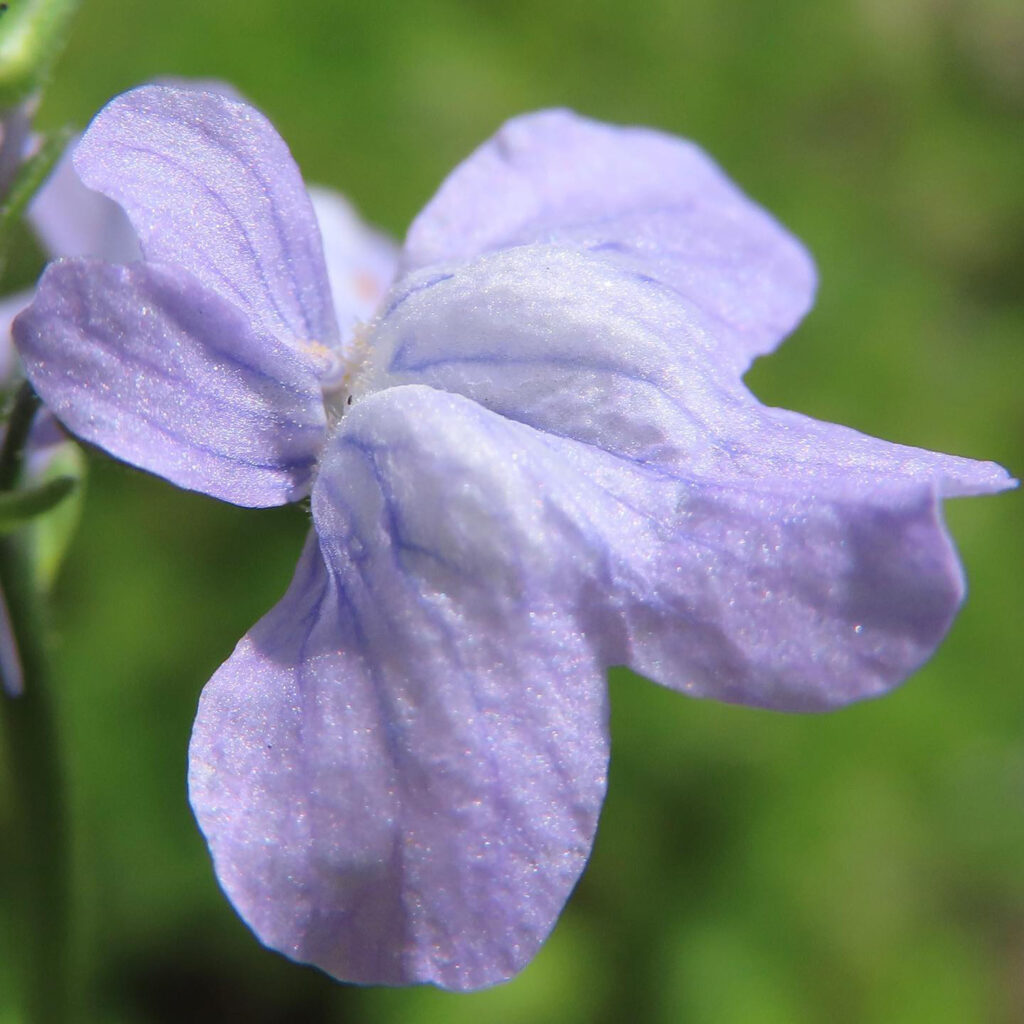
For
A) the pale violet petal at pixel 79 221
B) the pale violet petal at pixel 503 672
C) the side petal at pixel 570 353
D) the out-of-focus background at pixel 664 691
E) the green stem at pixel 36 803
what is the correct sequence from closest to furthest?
the pale violet petal at pixel 503 672 → the side petal at pixel 570 353 → the green stem at pixel 36 803 → the pale violet petal at pixel 79 221 → the out-of-focus background at pixel 664 691

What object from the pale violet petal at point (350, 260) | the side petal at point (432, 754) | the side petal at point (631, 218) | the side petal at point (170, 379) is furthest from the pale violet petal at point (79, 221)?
the side petal at point (432, 754)

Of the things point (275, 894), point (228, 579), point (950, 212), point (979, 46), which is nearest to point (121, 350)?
point (275, 894)

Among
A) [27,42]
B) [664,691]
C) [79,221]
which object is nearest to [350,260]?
[79,221]

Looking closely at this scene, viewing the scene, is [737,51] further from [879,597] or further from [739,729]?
[879,597]

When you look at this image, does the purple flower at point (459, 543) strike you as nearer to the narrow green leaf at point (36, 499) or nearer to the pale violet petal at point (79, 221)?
the narrow green leaf at point (36, 499)

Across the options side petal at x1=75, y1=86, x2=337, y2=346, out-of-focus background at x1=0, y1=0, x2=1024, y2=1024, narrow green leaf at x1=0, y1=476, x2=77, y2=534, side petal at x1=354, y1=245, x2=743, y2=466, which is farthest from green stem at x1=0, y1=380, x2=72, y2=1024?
out-of-focus background at x1=0, y1=0, x2=1024, y2=1024

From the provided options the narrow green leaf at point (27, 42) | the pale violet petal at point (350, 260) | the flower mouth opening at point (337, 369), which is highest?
the narrow green leaf at point (27, 42)

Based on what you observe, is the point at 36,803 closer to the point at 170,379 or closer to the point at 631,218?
the point at 170,379
